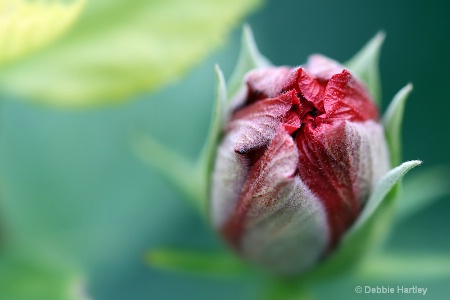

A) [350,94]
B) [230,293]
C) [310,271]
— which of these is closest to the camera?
[350,94]

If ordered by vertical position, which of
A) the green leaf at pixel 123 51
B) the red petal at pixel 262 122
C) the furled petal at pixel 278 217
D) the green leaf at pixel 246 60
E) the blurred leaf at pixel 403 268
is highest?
the green leaf at pixel 123 51

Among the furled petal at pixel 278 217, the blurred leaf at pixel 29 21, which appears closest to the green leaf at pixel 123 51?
the blurred leaf at pixel 29 21

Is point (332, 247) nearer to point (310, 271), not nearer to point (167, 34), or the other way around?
point (310, 271)

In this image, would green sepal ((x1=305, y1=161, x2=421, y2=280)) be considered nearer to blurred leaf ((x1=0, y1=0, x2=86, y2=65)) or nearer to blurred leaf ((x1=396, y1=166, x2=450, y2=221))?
blurred leaf ((x1=396, y1=166, x2=450, y2=221))

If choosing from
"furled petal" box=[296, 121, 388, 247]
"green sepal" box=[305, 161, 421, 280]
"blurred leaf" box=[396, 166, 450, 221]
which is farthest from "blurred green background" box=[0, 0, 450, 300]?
"furled petal" box=[296, 121, 388, 247]

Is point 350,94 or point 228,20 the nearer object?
point 350,94

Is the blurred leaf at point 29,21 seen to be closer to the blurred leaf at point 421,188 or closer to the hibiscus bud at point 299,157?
the hibiscus bud at point 299,157

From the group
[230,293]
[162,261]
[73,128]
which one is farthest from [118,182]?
[162,261]
